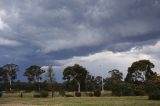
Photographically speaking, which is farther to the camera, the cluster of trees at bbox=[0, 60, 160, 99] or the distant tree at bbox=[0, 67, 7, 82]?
the distant tree at bbox=[0, 67, 7, 82]

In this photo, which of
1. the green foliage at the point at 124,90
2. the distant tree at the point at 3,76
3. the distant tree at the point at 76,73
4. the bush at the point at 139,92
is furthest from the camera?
the distant tree at the point at 3,76

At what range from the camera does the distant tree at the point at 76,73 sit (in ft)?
386

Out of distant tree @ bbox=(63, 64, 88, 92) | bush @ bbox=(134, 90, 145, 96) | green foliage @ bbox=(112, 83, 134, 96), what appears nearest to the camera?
green foliage @ bbox=(112, 83, 134, 96)

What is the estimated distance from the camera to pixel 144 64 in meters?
115

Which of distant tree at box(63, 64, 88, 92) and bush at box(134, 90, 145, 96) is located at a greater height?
distant tree at box(63, 64, 88, 92)

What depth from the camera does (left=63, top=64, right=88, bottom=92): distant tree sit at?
118 meters

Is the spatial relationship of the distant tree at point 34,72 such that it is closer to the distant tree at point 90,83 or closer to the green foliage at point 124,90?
the distant tree at point 90,83

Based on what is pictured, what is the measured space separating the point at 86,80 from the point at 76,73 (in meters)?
6.83

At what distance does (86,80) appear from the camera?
12350 centimetres

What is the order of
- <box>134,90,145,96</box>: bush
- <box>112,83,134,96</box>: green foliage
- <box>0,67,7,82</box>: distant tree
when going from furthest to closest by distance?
<box>0,67,7,82</box>: distant tree → <box>134,90,145,96</box>: bush → <box>112,83,134,96</box>: green foliage

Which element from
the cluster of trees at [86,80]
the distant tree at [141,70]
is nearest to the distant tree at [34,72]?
the cluster of trees at [86,80]

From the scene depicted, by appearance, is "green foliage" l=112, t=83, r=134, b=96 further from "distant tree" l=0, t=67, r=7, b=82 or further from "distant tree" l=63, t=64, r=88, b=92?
"distant tree" l=0, t=67, r=7, b=82

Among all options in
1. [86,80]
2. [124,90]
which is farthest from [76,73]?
[124,90]

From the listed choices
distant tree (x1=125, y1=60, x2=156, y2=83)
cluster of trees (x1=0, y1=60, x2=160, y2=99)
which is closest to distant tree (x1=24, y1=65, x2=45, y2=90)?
cluster of trees (x1=0, y1=60, x2=160, y2=99)
